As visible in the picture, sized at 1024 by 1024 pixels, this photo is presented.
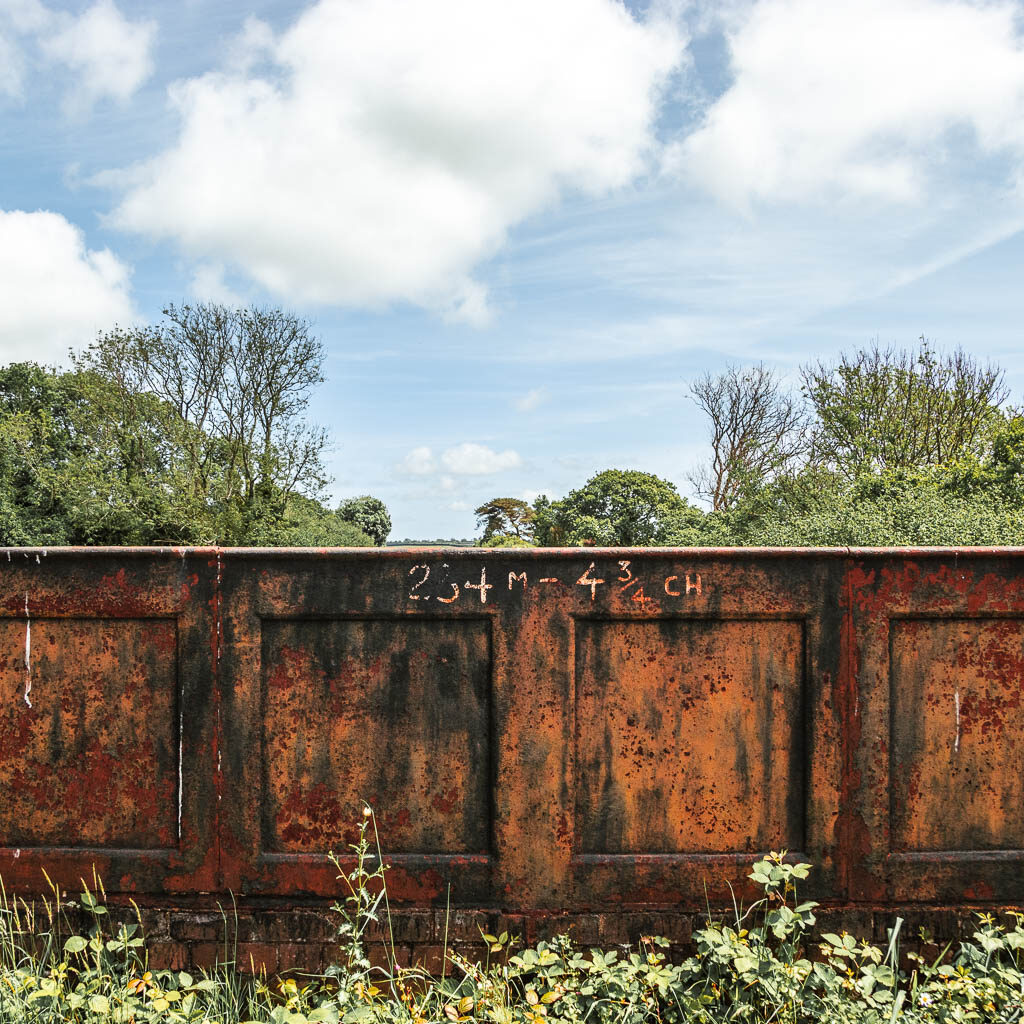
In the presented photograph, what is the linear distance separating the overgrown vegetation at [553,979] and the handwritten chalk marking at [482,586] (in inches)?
35.2

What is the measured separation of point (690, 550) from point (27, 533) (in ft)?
80.4

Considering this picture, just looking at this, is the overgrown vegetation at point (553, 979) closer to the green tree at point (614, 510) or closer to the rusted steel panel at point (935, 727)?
the rusted steel panel at point (935, 727)

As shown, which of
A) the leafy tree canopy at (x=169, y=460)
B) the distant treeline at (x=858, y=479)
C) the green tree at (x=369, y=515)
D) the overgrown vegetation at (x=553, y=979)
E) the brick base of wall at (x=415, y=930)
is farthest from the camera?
the green tree at (x=369, y=515)

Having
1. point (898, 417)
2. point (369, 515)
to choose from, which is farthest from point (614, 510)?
point (369, 515)

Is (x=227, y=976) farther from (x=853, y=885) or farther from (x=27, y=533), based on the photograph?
(x=27, y=533)

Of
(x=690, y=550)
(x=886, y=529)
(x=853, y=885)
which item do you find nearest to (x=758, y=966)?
(x=853, y=885)

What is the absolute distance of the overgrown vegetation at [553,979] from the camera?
2.48 m

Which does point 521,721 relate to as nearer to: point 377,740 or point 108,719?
point 377,740

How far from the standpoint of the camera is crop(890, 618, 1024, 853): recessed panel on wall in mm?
2834

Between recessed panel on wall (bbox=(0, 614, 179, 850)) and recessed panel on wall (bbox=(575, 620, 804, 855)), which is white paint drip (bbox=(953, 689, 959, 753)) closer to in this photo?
recessed panel on wall (bbox=(575, 620, 804, 855))

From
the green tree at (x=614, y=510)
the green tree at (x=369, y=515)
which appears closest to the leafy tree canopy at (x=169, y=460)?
the green tree at (x=614, y=510)

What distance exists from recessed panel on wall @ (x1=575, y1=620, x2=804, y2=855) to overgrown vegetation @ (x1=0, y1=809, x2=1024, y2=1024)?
210 mm

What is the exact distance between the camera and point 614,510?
1187 inches

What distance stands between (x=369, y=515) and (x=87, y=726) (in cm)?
5143
